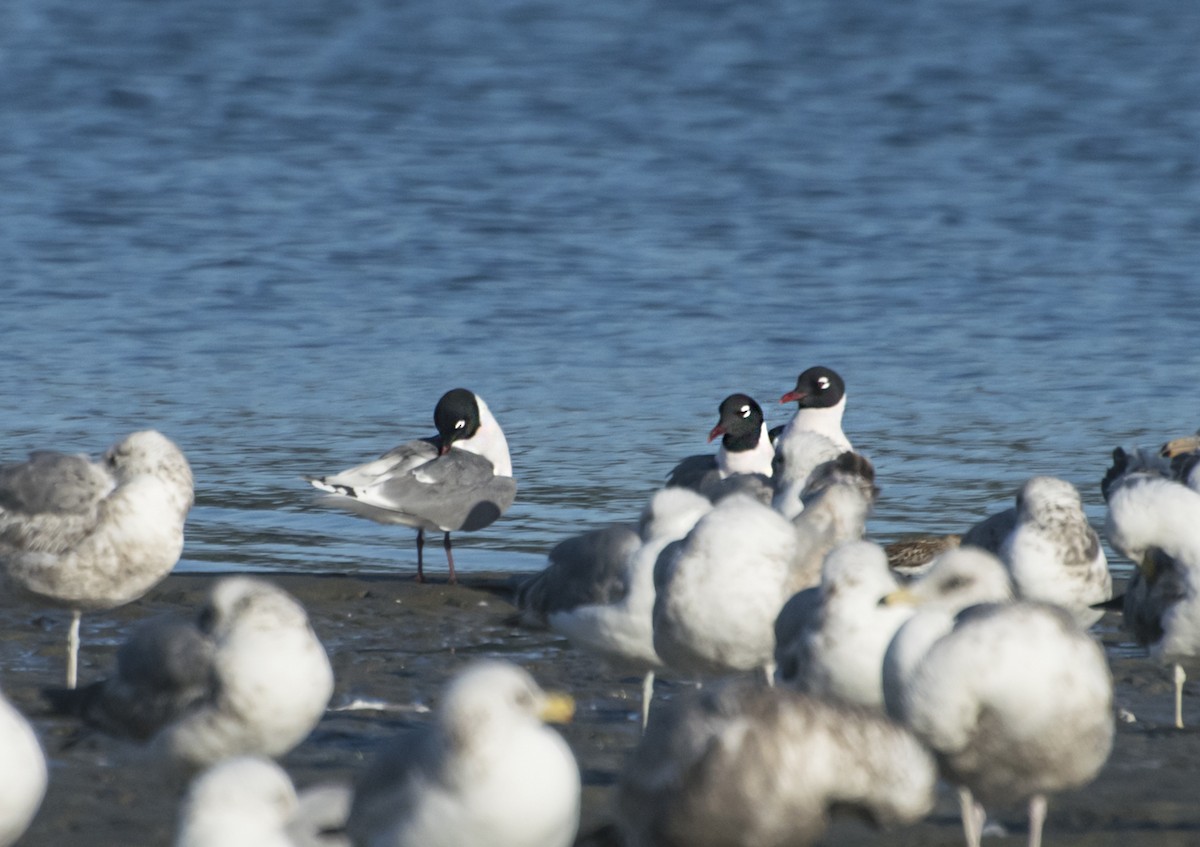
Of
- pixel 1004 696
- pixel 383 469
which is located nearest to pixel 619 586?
pixel 1004 696

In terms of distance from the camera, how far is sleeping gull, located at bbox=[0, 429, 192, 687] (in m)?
9.59

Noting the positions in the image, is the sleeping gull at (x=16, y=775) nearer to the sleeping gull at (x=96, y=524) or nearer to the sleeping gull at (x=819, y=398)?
the sleeping gull at (x=96, y=524)

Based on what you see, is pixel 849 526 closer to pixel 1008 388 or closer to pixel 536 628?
pixel 536 628

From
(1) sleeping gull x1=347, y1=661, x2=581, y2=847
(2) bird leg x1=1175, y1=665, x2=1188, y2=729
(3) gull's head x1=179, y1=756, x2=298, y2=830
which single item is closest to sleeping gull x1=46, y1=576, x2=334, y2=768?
(1) sleeping gull x1=347, y1=661, x2=581, y2=847

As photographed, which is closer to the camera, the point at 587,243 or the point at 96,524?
the point at 96,524

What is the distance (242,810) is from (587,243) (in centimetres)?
1729

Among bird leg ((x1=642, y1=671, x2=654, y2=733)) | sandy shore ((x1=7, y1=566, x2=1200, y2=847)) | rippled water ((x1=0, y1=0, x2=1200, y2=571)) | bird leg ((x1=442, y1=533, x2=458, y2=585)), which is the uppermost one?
rippled water ((x1=0, y1=0, x2=1200, y2=571))

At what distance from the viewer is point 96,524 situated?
9625 mm

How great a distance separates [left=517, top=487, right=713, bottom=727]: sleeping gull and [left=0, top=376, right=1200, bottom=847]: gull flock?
0.04 ft

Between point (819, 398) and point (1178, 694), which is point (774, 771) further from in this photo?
point (819, 398)

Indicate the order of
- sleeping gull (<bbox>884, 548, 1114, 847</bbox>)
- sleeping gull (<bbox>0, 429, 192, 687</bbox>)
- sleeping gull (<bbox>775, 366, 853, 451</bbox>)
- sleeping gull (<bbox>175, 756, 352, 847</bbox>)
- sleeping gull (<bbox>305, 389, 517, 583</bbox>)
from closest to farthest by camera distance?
1. sleeping gull (<bbox>175, 756, 352, 847</bbox>)
2. sleeping gull (<bbox>884, 548, 1114, 847</bbox>)
3. sleeping gull (<bbox>0, 429, 192, 687</bbox>)
4. sleeping gull (<bbox>305, 389, 517, 583</bbox>)
5. sleeping gull (<bbox>775, 366, 853, 451</bbox>)

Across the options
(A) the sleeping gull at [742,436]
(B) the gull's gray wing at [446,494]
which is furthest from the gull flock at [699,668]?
(A) the sleeping gull at [742,436]

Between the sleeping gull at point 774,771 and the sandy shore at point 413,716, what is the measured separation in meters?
0.83

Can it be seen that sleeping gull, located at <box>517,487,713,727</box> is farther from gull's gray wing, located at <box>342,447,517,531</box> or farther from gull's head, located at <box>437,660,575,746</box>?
gull's gray wing, located at <box>342,447,517,531</box>
